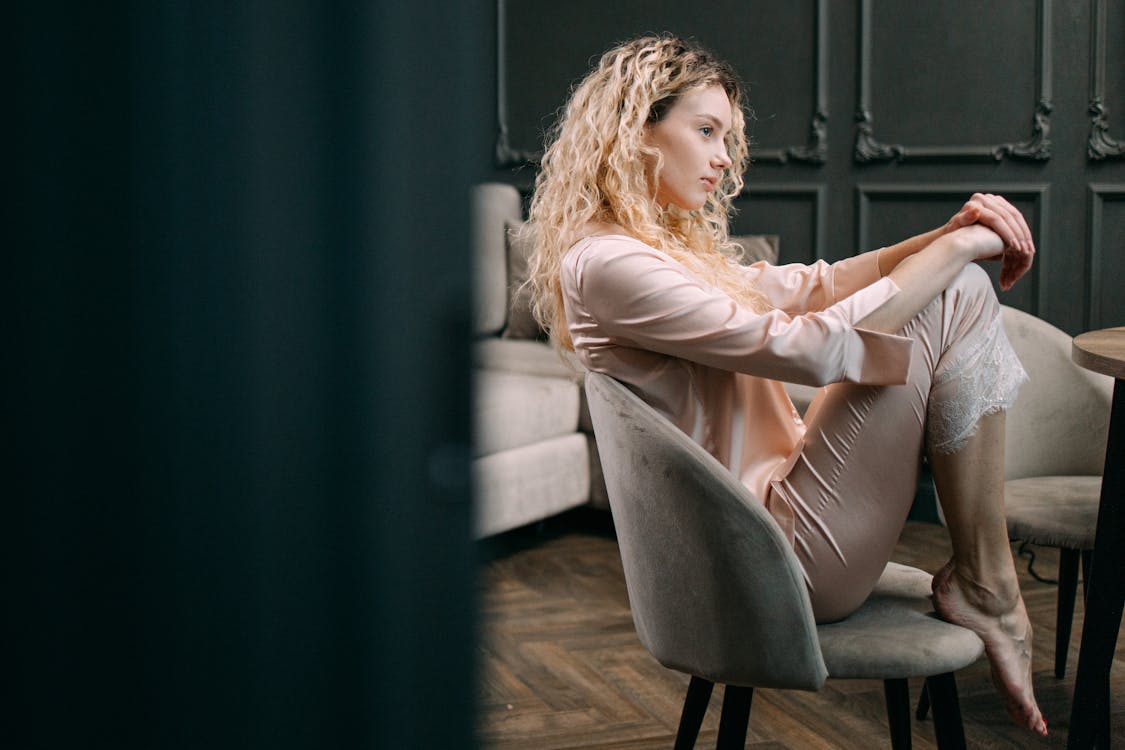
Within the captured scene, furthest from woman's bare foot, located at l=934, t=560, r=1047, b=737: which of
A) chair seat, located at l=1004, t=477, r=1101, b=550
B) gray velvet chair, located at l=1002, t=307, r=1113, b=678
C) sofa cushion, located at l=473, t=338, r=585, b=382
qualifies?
sofa cushion, located at l=473, t=338, r=585, b=382

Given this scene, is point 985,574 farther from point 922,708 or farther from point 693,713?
point 922,708

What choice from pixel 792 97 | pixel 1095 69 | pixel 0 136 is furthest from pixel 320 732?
pixel 792 97

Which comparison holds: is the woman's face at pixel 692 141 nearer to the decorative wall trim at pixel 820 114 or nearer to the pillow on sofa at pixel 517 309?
the pillow on sofa at pixel 517 309

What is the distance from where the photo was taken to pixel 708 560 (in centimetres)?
145

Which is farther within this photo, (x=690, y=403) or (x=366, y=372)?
(x=690, y=403)

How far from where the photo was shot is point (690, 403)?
1648 mm

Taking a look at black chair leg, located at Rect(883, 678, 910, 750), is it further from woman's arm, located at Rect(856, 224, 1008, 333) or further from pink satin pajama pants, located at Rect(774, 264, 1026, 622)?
woman's arm, located at Rect(856, 224, 1008, 333)

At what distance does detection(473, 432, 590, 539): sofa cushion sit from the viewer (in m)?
3.52

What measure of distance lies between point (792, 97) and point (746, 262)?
2.27 feet

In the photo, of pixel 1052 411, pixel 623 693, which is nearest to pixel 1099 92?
pixel 1052 411

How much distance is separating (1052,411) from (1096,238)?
6.26 feet

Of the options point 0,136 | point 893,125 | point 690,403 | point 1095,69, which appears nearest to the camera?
point 0,136

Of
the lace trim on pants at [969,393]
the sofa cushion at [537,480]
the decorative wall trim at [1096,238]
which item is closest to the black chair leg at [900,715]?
the lace trim on pants at [969,393]

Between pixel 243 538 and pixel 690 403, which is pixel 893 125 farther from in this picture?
pixel 243 538
